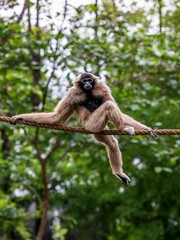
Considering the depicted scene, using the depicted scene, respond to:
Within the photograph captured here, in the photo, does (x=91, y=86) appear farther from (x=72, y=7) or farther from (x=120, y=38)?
(x=120, y=38)

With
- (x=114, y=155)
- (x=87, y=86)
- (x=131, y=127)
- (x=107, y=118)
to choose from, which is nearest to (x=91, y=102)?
(x=87, y=86)

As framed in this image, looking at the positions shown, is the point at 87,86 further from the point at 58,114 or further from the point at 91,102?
the point at 58,114

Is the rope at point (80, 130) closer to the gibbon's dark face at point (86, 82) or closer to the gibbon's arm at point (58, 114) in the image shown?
the gibbon's arm at point (58, 114)

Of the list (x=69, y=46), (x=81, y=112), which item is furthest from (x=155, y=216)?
(x=81, y=112)

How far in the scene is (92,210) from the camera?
59.1 feet

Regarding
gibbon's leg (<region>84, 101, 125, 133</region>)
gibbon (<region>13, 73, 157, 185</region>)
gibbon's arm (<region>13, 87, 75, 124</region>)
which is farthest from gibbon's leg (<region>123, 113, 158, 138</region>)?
gibbon's arm (<region>13, 87, 75, 124</region>)

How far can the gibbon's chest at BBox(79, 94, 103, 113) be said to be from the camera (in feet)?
26.5

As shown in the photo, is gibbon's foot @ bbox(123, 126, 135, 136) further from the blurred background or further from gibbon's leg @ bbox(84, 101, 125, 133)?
the blurred background

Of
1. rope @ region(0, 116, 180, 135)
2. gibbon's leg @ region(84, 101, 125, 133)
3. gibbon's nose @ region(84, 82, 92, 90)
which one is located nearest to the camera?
rope @ region(0, 116, 180, 135)

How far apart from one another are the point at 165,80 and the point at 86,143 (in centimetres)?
251

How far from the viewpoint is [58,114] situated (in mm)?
7840

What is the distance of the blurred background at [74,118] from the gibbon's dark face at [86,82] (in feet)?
7.49

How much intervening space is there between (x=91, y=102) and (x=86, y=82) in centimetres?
34

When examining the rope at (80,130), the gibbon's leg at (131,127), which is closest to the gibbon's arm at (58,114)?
the rope at (80,130)
